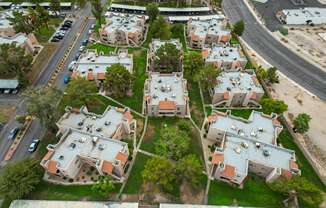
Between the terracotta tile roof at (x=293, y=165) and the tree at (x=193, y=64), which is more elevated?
the tree at (x=193, y=64)

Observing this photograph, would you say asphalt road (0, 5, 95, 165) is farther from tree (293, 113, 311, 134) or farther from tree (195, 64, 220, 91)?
tree (293, 113, 311, 134)

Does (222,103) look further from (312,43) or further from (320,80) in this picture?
(312,43)

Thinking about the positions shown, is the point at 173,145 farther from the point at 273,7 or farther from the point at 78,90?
the point at 273,7

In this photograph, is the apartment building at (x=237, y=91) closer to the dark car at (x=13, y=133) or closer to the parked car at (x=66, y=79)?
the parked car at (x=66, y=79)

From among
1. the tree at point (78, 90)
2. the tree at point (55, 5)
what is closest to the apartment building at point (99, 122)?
the tree at point (78, 90)

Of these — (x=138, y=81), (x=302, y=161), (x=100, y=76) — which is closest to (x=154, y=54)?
(x=138, y=81)

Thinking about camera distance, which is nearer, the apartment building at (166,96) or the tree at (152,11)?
the apartment building at (166,96)
